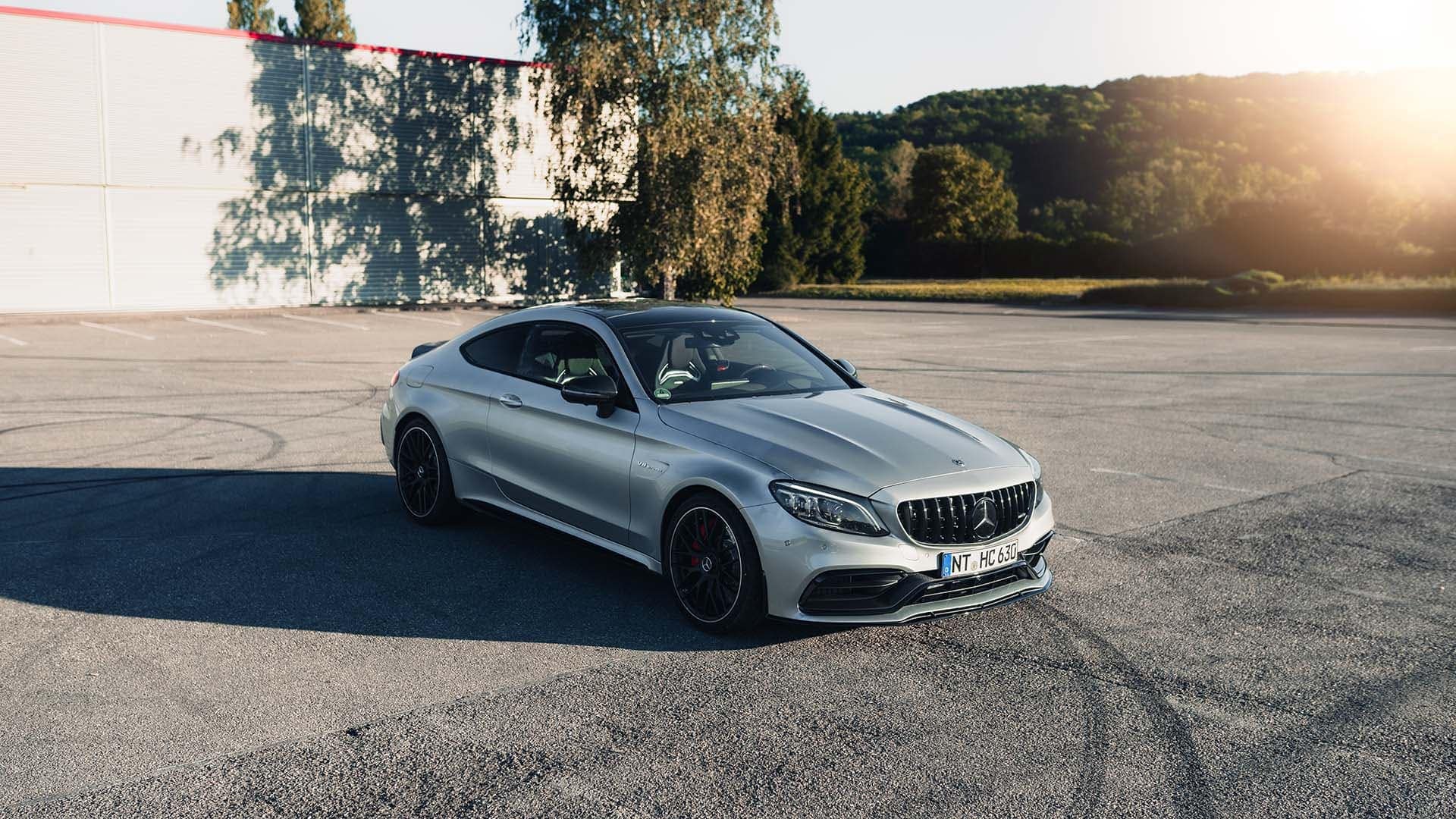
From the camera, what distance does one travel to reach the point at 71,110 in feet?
96.1

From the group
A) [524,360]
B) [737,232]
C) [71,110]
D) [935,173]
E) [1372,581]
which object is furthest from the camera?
[935,173]

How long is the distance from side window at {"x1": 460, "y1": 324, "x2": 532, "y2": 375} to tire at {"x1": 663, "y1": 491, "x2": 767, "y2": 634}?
1.92m

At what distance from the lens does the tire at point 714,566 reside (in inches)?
214

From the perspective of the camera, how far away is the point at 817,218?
2037 inches

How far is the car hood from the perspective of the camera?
5465mm

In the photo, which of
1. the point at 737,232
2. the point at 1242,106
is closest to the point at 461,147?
the point at 737,232

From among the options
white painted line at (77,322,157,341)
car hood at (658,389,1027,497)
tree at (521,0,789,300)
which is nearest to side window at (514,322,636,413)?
car hood at (658,389,1027,497)

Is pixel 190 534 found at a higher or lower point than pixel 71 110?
lower

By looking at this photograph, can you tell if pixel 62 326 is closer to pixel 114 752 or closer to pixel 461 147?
pixel 461 147

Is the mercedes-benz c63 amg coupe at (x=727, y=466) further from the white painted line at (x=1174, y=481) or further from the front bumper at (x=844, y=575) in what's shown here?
the white painted line at (x=1174, y=481)

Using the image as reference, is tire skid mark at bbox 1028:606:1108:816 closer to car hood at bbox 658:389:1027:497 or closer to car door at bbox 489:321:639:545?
car hood at bbox 658:389:1027:497

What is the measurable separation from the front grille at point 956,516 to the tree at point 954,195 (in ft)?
220

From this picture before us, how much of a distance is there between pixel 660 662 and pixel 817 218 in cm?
4755

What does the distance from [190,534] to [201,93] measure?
27.3 m
